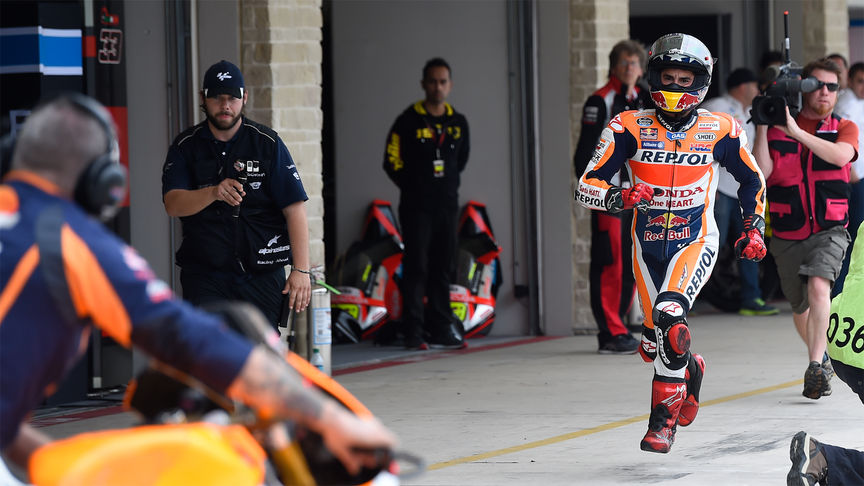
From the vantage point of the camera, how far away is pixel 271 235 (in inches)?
277

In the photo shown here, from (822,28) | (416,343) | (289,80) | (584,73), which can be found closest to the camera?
(289,80)

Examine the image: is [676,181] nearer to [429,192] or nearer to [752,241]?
[752,241]

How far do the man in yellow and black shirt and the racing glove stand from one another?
4.66 metres

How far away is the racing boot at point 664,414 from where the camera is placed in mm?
6898

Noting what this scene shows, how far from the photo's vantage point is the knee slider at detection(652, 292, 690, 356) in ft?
22.6

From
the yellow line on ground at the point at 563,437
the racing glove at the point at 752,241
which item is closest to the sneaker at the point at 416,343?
the yellow line on ground at the point at 563,437

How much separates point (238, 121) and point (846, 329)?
315 cm

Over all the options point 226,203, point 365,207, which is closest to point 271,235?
point 226,203

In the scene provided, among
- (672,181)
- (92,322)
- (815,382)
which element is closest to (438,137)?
(815,382)

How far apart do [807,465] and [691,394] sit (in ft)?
5.11

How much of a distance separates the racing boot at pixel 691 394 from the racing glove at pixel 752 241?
623mm

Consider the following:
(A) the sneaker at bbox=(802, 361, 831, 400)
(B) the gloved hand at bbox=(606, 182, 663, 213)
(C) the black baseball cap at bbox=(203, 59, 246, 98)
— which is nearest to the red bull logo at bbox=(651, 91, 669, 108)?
(B) the gloved hand at bbox=(606, 182, 663, 213)

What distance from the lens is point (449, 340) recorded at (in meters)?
11.9

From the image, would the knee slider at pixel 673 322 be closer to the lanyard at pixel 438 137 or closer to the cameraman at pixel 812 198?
the cameraman at pixel 812 198
